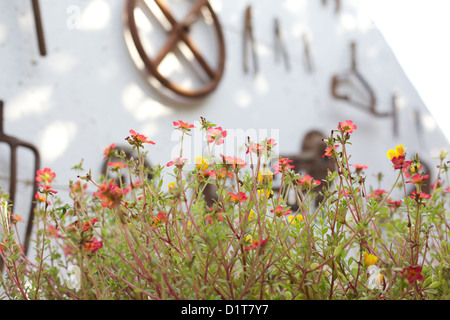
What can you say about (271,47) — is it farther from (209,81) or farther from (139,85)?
(139,85)

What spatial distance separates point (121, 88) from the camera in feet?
5.55

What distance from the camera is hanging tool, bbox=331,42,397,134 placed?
2.92m

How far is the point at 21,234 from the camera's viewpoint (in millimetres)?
1288

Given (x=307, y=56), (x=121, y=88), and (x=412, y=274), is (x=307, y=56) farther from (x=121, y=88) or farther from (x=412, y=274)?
(x=412, y=274)

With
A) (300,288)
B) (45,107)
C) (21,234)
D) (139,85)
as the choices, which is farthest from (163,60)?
(300,288)

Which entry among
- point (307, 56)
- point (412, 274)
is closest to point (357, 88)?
point (307, 56)

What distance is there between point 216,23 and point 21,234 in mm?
1402

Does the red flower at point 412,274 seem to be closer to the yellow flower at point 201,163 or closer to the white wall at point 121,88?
the yellow flower at point 201,163

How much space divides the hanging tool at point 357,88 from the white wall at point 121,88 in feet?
0.22

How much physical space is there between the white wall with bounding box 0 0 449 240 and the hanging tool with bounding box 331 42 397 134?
2.6 inches

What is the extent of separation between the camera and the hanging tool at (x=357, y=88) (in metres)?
2.92

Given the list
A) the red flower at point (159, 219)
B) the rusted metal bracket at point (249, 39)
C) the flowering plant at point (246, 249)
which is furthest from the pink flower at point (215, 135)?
the rusted metal bracket at point (249, 39)

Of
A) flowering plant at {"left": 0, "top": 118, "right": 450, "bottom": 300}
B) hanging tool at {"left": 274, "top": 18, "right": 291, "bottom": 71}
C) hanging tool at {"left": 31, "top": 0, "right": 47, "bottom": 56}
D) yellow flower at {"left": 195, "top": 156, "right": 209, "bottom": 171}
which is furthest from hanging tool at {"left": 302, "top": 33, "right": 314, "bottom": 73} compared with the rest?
yellow flower at {"left": 195, "top": 156, "right": 209, "bottom": 171}

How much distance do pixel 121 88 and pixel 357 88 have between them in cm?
215
